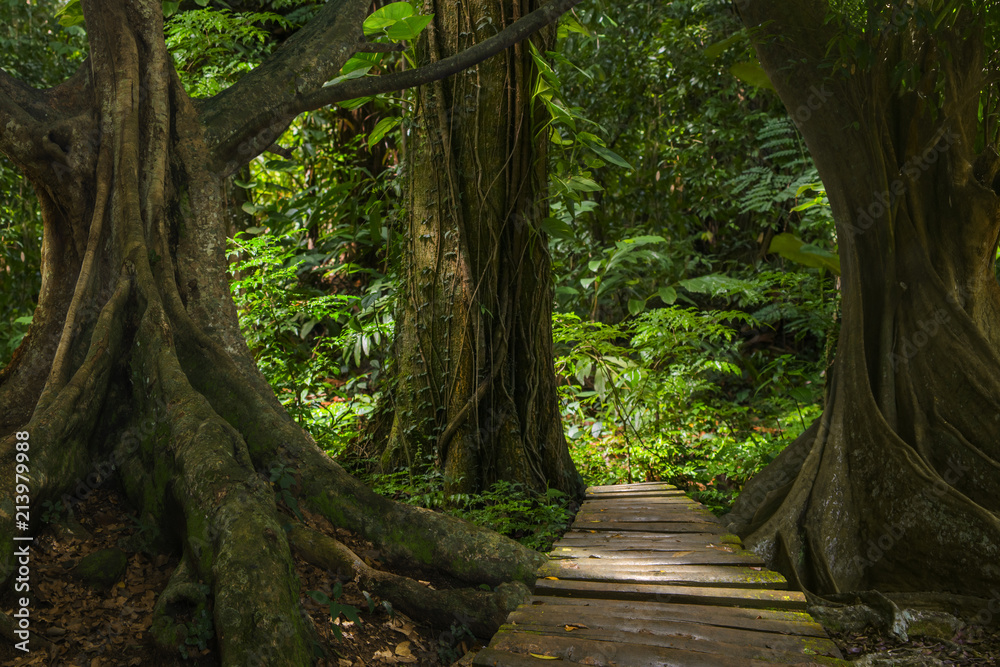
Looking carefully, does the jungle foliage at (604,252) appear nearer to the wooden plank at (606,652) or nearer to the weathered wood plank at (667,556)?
the weathered wood plank at (667,556)

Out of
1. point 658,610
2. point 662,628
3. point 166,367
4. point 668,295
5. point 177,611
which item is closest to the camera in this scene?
point 177,611

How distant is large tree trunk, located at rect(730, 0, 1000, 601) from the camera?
10.8 feet

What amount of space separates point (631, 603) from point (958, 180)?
10.4ft

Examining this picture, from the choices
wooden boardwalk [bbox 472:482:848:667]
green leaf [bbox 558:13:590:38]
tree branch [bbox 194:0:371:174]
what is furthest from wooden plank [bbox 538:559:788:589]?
green leaf [bbox 558:13:590:38]

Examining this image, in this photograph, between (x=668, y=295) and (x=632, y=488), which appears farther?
(x=668, y=295)

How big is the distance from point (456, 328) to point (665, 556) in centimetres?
186

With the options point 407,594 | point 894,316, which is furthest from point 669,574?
point 894,316

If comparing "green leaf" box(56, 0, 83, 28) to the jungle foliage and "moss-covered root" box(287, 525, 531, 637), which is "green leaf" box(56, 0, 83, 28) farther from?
"moss-covered root" box(287, 525, 531, 637)

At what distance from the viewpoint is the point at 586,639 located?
2.04m

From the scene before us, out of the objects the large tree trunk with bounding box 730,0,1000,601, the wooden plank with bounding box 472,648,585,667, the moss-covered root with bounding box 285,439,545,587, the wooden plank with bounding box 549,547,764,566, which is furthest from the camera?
the large tree trunk with bounding box 730,0,1000,601

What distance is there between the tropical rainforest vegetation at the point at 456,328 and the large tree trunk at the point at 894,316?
0.02 meters

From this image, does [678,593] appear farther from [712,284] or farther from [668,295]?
[712,284]

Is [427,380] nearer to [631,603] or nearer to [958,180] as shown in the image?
[631,603]

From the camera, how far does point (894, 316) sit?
145 inches
